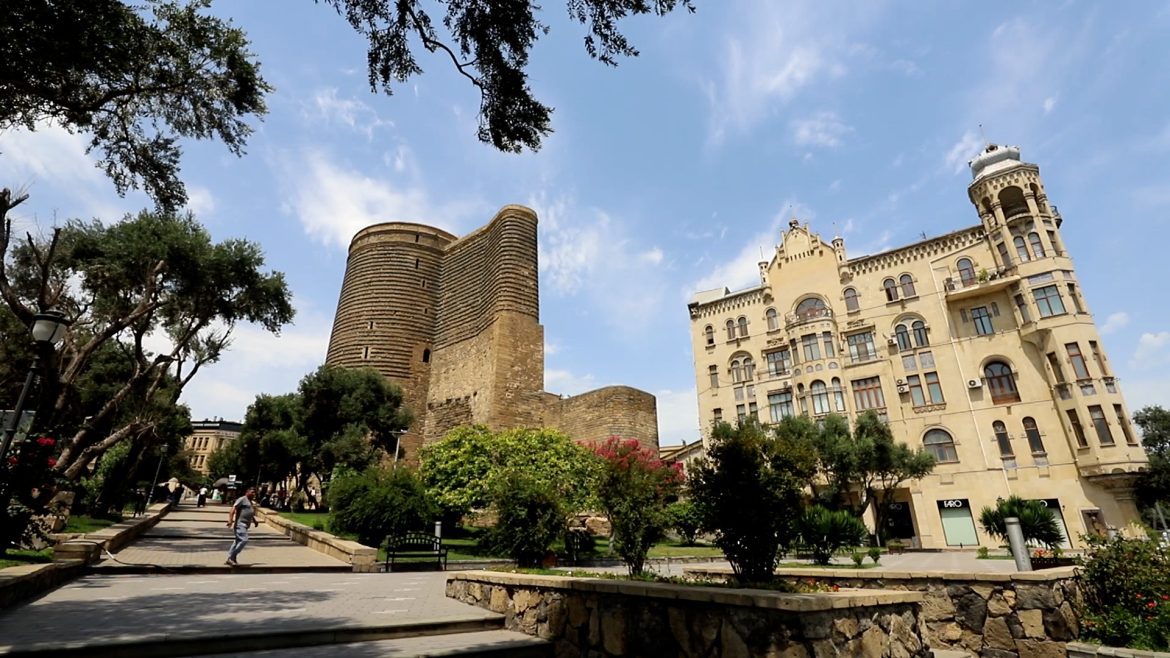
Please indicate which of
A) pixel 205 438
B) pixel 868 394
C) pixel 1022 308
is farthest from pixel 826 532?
pixel 205 438

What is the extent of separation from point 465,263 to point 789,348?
2297 centimetres

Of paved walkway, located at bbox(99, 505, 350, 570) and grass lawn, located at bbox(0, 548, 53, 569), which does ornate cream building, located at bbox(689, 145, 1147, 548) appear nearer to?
paved walkway, located at bbox(99, 505, 350, 570)

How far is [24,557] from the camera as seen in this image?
28.6 ft

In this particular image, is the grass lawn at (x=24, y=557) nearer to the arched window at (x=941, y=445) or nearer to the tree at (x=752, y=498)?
the tree at (x=752, y=498)

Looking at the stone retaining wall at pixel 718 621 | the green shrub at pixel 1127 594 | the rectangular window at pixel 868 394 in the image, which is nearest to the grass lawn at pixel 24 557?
the stone retaining wall at pixel 718 621

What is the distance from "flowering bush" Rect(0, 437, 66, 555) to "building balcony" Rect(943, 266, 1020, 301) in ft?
115

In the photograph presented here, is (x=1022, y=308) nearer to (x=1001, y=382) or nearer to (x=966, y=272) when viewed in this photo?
(x=966, y=272)

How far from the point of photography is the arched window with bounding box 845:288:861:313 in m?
31.4

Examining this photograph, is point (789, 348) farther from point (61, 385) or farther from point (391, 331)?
point (61, 385)

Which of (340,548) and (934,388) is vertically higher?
(934,388)

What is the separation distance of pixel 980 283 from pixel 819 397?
32.8ft

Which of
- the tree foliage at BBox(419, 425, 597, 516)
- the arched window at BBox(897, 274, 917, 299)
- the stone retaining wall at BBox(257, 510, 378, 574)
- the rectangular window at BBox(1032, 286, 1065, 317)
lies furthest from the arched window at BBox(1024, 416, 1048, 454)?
the stone retaining wall at BBox(257, 510, 378, 574)

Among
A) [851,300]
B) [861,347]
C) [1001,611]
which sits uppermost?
[851,300]

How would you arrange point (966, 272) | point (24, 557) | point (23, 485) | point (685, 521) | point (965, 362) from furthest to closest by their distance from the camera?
point (966, 272)
point (965, 362)
point (685, 521)
point (24, 557)
point (23, 485)
